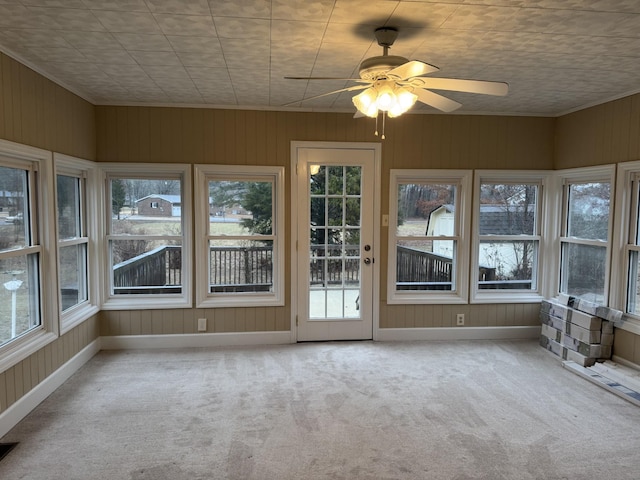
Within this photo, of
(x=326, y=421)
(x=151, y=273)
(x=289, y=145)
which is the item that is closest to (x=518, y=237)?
(x=289, y=145)

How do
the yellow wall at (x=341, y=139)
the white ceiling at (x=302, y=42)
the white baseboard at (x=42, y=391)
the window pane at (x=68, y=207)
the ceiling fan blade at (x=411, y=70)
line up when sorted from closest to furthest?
1. the ceiling fan blade at (x=411, y=70)
2. the white ceiling at (x=302, y=42)
3. the white baseboard at (x=42, y=391)
4. the window pane at (x=68, y=207)
5. the yellow wall at (x=341, y=139)

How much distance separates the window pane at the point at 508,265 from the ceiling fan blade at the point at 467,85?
9.09 feet

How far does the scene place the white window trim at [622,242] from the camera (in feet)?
12.4

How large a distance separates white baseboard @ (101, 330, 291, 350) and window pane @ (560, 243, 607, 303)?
300cm

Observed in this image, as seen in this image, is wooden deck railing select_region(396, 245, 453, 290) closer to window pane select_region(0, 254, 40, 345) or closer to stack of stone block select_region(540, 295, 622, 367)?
stack of stone block select_region(540, 295, 622, 367)

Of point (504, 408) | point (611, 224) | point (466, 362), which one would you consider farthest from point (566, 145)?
point (504, 408)

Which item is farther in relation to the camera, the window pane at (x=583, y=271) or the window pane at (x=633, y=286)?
the window pane at (x=583, y=271)

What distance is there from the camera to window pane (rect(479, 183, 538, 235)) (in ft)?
15.5

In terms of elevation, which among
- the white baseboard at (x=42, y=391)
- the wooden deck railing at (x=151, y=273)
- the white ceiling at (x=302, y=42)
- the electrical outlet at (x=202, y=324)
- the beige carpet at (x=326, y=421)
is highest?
the white ceiling at (x=302, y=42)

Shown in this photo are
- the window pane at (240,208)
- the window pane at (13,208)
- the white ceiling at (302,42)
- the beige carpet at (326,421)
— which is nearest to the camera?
the white ceiling at (302,42)

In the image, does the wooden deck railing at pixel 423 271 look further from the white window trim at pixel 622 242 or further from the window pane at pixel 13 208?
the window pane at pixel 13 208


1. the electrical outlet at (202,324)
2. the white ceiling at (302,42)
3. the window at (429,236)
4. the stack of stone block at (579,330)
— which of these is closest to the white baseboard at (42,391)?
the electrical outlet at (202,324)

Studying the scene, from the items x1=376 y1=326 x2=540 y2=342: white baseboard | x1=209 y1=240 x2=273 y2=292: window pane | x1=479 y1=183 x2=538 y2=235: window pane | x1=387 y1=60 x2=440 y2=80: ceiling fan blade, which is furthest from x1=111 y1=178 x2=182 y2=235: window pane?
x1=479 y1=183 x2=538 y2=235: window pane

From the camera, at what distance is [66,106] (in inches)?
142
